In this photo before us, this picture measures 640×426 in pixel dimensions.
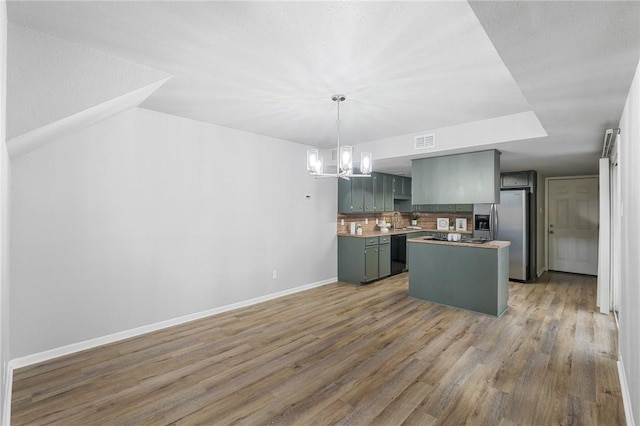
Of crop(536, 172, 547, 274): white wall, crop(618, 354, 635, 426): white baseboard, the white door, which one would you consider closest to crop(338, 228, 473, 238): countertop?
crop(536, 172, 547, 274): white wall

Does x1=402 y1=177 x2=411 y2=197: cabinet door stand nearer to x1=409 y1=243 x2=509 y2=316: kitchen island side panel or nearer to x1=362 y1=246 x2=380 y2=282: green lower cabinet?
x1=362 y1=246 x2=380 y2=282: green lower cabinet

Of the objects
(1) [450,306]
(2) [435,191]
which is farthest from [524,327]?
(2) [435,191]

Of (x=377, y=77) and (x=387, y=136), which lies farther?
(x=387, y=136)

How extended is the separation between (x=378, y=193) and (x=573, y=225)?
442 cm

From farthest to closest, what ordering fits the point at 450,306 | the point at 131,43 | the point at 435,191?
the point at 435,191 < the point at 450,306 < the point at 131,43

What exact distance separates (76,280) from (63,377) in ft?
2.97

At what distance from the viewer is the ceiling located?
1565 millimetres

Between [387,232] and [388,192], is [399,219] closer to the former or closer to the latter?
[387,232]

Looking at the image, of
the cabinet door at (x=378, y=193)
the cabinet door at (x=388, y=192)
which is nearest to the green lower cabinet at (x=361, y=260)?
the cabinet door at (x=378, y=193)

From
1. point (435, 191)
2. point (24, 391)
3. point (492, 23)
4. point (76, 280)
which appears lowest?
point (24, 391)

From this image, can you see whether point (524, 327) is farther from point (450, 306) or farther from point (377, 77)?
point (377, 77)

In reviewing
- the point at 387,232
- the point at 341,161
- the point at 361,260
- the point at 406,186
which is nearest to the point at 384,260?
the point at 361,260

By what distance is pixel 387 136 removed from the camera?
4812 mm

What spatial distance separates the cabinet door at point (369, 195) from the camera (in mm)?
6312
